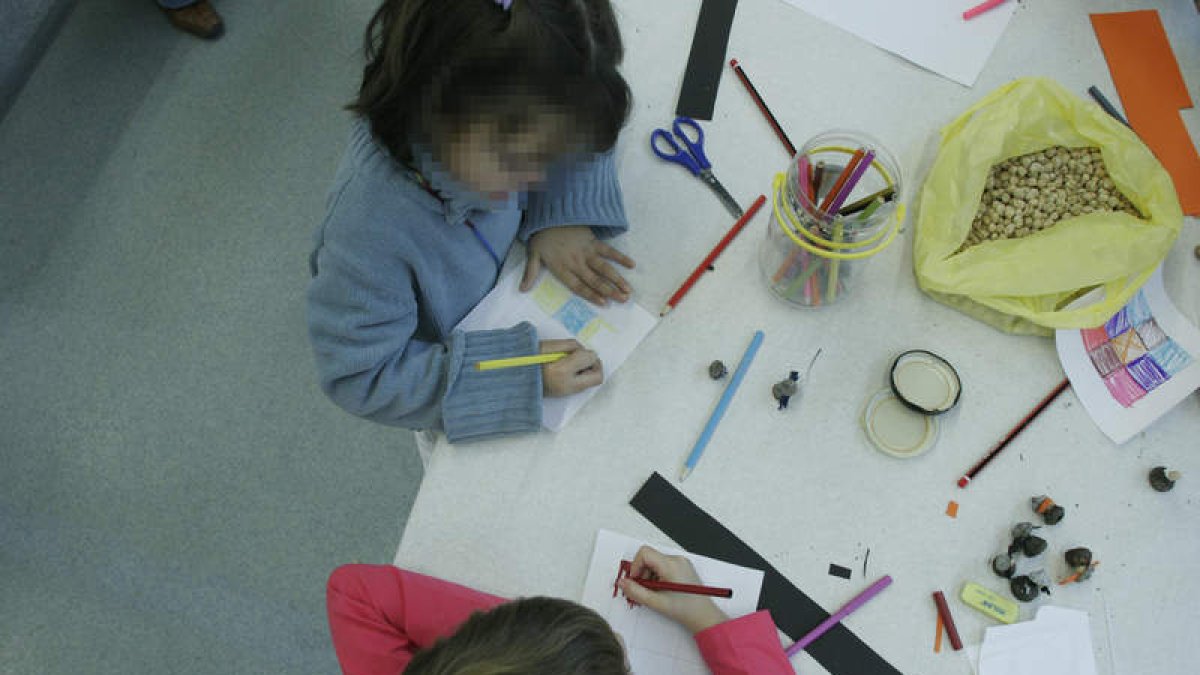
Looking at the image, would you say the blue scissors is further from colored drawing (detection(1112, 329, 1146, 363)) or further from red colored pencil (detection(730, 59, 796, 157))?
colored drawing (detection(1112, 329, 1146, 363))

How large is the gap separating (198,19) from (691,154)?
51.8 inches

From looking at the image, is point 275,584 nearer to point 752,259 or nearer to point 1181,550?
point 752,259

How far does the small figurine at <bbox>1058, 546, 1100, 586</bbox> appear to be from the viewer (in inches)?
31.2

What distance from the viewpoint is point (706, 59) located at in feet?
3.30

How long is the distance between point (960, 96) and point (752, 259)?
35cm

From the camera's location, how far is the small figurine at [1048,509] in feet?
2.65

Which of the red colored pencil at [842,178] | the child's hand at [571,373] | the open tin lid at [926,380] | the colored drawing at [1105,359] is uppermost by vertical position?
the red colored pencil at [842,178]

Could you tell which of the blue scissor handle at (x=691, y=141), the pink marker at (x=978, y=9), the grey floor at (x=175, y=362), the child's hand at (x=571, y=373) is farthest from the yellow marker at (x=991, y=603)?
A: the grey floor at (x=175, y=362)

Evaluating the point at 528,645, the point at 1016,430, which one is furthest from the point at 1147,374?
the point at 528,645

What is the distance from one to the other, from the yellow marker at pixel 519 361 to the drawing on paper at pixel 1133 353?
1.93 ft

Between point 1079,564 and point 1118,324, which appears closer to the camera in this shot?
point 1079,564

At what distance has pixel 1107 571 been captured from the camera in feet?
2.67

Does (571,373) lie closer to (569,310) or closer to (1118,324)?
(569,310)

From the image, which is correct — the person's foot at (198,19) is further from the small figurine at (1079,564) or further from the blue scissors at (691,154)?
the small figurine at (1079,564)
